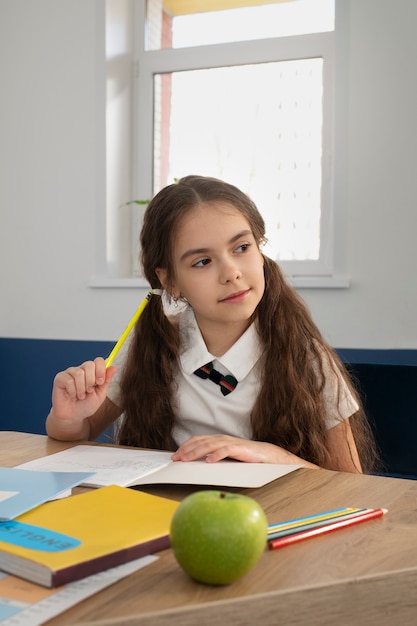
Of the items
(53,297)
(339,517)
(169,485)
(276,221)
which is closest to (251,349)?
(169,485)

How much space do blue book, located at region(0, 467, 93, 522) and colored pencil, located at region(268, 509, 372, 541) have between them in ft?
0.82

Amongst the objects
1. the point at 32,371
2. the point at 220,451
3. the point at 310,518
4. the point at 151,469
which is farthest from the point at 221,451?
the point at 32,371

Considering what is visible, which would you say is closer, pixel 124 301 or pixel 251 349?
pixel 251 349

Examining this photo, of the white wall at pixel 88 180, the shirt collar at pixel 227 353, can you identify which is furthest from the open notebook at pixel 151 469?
the white wall at pixel 88 180

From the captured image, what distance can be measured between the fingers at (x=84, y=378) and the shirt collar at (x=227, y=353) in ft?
0.70

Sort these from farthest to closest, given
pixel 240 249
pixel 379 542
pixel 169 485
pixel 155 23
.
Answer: pixel 155 23 → pixel 240 249 → pixel 169 485 → pixel 379 542

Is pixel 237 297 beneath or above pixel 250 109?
beneath

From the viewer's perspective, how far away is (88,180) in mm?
3053

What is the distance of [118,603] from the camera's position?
22.8 inches

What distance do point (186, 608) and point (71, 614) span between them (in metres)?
0.08

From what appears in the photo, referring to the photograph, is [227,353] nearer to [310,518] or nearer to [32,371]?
[310,518]

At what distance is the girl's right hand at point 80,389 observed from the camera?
4.39 ft

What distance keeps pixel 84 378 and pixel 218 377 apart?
283 mm

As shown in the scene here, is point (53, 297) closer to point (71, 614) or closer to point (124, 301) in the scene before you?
point (124, 301)
